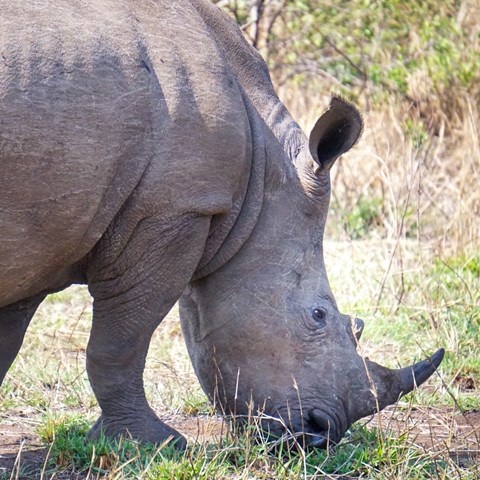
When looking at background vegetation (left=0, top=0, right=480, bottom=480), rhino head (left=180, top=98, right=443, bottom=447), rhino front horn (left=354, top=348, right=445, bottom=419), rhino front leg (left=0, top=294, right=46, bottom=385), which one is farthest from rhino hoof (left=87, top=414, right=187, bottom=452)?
rhino front horn (left=354, top=348, right=445, bottom=419)

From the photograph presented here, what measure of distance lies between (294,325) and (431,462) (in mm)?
812

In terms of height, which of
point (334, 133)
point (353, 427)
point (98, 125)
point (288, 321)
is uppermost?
point (98, 125)

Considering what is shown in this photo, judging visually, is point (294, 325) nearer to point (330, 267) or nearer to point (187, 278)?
point (187, 278)

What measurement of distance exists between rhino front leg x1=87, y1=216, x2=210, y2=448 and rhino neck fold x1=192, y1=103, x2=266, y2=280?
0.16 m

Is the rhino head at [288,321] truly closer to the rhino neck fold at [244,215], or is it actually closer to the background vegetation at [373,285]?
the rhino neck fold at [244,215]

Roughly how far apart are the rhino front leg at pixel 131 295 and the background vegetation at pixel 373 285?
0.24 meters

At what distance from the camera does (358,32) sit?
38.1 feet

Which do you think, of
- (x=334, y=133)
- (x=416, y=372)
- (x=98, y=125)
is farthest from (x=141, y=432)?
(x=334, y=133)

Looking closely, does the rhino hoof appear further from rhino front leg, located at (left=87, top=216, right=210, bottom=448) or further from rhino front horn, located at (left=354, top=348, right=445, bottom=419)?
rhino front horn, located at (left=354, top=348, right=445, bottom=419)

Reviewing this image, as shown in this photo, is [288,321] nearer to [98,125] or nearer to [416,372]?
[416,372]

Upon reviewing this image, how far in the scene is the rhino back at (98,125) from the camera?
3902 mm

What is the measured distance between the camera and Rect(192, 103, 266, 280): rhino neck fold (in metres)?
4.67

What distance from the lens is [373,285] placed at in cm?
784

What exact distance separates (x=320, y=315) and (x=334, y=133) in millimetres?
785
